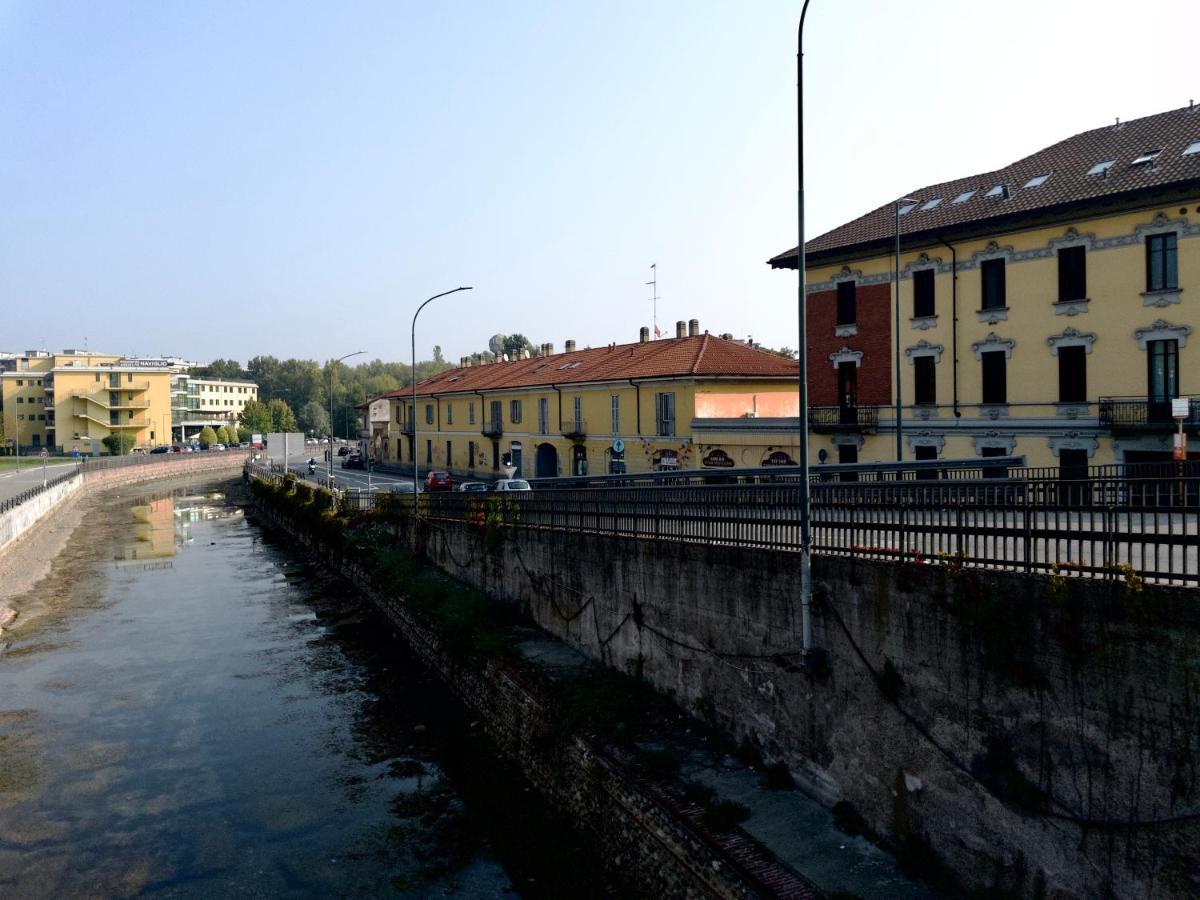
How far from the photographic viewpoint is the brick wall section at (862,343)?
3344 cm

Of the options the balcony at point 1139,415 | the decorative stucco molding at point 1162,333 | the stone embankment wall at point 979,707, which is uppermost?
the decorative stucco molding at point 1162,333

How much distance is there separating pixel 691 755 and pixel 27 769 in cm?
1368

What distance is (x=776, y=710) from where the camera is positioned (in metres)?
13.6

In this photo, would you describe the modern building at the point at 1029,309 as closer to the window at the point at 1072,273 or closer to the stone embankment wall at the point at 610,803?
the window at the point at 1072,273

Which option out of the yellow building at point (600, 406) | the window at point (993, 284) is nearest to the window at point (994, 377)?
the window at point (993, 284)

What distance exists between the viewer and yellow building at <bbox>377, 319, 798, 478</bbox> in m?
43.1

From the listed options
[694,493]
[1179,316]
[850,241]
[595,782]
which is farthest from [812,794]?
[850,241]

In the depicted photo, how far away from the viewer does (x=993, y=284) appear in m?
29.8

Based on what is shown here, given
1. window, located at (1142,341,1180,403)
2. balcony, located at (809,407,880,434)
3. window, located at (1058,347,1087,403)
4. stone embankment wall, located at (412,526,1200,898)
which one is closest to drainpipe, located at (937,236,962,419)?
balcony, located at (809,407,880,434)

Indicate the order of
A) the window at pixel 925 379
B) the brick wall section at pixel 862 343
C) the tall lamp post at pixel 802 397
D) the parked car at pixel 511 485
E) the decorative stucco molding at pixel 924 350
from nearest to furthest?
the tall lamp post at pixel 802 397
the decorative stucco molding at pixel 924 350
the window at pixel 925 379
the brick wall section at pixel 862 343
the parked car at pixel 511 485

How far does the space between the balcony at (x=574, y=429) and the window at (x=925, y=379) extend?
2162 cm

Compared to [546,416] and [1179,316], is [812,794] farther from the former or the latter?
[546,416]

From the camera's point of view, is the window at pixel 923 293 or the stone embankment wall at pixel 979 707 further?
the window at pixel 923 293

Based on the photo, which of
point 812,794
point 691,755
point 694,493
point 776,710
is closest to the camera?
point 812,794
